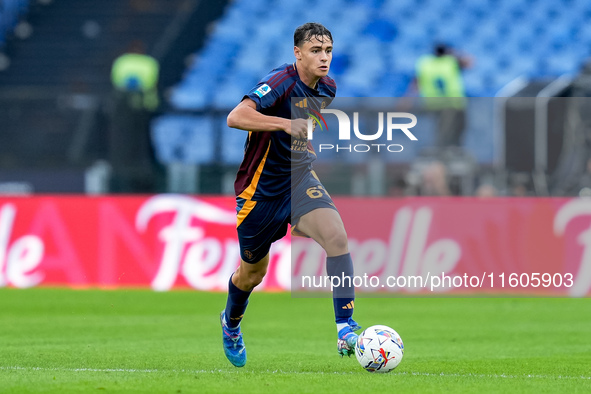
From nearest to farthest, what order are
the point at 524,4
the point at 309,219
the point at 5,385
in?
the point at 5,385 < the point at 309,219 < the point at 524,4

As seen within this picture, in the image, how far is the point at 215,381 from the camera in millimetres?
5801

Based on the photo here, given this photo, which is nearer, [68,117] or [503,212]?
[503,212]

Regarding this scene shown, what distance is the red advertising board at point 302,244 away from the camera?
41.1ft

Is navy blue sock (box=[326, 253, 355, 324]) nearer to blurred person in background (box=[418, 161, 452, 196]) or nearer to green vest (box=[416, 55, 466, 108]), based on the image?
blurred person in background (box=[418, 161, 452, 196])

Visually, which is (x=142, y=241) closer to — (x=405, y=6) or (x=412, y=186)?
(x=412, y=186)

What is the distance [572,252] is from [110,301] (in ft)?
18.1

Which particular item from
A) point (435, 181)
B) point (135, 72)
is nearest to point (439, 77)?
point (435, 181)

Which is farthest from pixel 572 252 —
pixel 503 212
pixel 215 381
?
pixel 215 381

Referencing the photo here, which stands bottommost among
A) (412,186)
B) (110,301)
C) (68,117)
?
(110,301)

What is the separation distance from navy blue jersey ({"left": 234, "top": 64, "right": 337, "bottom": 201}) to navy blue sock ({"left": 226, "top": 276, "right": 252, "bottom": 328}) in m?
0.65

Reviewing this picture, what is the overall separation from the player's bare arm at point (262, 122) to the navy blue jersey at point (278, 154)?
13.1 inches

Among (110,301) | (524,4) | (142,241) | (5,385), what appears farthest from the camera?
(524,4)

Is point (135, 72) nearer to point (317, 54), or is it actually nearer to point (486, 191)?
point (486, 191)

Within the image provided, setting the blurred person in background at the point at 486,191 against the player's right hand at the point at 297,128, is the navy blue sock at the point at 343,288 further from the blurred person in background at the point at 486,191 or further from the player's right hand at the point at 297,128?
the blurred person in background at the point at 486,191
